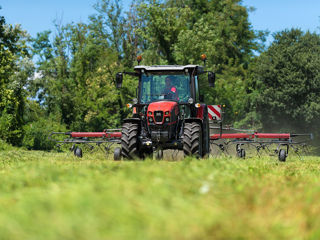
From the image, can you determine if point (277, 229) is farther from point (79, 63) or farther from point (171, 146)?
point (79, 63)

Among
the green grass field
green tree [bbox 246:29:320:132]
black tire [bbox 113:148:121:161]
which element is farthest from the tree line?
the green grass field

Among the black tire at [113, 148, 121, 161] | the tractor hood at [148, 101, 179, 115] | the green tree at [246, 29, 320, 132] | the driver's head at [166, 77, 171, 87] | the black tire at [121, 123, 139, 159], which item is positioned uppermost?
the green tree at [246, 29, 320, 132]

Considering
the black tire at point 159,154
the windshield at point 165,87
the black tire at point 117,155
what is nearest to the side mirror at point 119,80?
the windshield at point 165,87

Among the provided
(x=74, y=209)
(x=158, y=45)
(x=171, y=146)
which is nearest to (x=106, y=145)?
(x=171, y=146)

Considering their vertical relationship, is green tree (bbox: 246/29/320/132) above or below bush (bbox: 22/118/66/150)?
above

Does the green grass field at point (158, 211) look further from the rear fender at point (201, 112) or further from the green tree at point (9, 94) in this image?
the green tree at point (9, 94)

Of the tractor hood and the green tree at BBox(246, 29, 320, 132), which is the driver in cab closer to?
the tractor hood

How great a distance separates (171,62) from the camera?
44656 millimetres

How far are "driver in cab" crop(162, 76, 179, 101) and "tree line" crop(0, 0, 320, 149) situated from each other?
22838 millimetres

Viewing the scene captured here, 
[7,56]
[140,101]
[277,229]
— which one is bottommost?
[277,229]

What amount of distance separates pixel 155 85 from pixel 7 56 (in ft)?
63.1

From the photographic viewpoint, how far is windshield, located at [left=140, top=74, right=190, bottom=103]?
→ 1443 centimetres

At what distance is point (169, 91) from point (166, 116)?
1276 millimetres

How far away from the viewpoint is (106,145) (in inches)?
818
